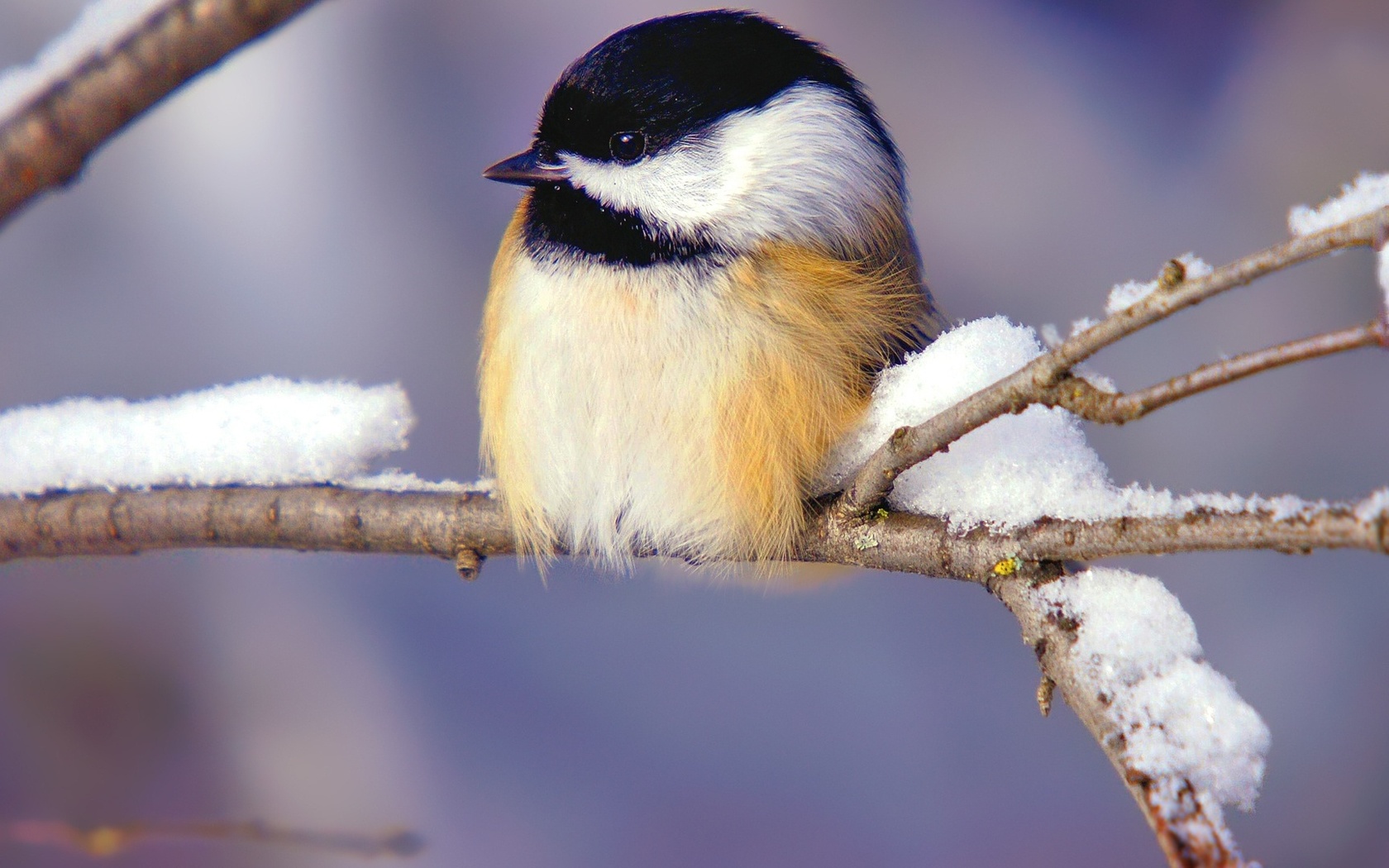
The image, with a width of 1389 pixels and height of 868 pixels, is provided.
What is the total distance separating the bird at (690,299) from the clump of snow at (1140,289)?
0.95 ft

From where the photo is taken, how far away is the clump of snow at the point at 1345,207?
39 cm

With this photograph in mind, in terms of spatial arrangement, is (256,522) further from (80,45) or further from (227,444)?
(80,45)

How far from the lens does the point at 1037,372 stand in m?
0.46

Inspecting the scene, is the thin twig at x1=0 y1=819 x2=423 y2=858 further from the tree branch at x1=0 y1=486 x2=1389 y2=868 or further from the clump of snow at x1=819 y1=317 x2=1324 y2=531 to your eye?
the clump of snow at x1=819 y1=317 x2=1324 y2=531

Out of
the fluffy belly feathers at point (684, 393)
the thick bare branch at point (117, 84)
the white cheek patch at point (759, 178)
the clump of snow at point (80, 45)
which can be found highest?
the clump of snow at point (80, 45)

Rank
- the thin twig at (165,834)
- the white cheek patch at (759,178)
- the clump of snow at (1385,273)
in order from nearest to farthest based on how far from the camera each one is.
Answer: the clump of snow at (1385,273) < the thin twig at (165,834) < the white cheek patch at (759,178)

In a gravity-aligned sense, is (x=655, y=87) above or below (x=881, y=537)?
above

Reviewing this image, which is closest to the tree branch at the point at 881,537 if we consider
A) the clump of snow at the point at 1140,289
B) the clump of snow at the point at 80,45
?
the clump of snow at the point at 1140,289

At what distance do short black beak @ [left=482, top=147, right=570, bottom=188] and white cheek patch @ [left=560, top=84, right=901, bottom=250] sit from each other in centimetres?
1

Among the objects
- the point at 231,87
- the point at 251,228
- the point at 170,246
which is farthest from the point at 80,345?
the point at 231,87

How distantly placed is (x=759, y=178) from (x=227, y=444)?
0.49 metres

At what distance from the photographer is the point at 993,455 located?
2.06ft

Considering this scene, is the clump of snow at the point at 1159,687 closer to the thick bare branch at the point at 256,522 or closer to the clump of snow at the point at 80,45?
the thick bare branch at the point at 256,522

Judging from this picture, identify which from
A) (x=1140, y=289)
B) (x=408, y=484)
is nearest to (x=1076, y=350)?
(x=1140, y=289)
